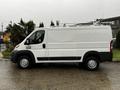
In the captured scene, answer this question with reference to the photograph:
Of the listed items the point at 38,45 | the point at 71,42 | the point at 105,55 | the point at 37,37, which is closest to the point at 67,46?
the point at 71,42

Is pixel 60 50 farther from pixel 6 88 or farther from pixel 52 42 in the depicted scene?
pixel 6 88

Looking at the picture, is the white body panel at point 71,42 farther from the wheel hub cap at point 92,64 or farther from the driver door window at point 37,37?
the wheel hub cap at point 92,64

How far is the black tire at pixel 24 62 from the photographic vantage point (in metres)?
11.3

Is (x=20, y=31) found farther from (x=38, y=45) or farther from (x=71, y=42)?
(x=71, y=42)

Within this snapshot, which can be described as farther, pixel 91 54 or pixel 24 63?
pixel 24 63

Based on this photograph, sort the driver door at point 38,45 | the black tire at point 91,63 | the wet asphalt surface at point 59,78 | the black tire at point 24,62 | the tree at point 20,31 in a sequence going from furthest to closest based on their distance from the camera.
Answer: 1. the tree at point 20,31
2. the black tire at point 24,62
3. the driver door at point 38,45
4. the black tire at point 91,63
5. the wet asphalt surface at point 59,78

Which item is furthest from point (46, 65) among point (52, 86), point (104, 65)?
point (52, 86)

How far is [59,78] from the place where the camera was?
934 cm

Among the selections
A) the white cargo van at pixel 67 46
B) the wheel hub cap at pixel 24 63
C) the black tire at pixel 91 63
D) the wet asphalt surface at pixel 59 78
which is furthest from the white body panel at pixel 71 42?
the wet asphalt surface at pixel 59 78

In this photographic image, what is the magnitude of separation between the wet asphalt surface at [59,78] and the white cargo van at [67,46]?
0.53 metres

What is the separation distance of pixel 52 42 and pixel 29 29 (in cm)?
937

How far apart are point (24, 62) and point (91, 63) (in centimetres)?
326

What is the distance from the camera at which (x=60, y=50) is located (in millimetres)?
11188

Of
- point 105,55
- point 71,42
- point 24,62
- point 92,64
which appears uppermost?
point 71,42
